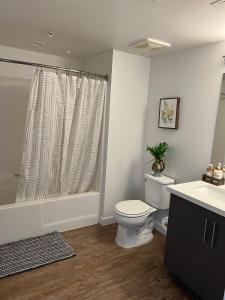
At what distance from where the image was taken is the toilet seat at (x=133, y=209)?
8.18 ft

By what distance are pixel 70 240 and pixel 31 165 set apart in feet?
3.23

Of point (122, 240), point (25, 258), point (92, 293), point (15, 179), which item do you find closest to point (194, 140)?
point (122, 240)

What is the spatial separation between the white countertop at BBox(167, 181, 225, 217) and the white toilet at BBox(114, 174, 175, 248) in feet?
1.76

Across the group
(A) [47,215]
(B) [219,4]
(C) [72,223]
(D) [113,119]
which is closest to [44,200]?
(A) [47,215]

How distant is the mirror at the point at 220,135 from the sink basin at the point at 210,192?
331 mm

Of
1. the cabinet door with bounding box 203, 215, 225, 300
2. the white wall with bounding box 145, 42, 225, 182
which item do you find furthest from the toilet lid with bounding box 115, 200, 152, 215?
the cabinet door with bounding box 203, 215, 225, 300

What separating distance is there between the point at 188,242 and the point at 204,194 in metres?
0.44

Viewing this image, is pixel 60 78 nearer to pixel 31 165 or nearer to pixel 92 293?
pixel 31 165

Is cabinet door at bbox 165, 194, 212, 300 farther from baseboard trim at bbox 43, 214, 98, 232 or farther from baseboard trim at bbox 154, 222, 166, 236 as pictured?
baseboard trim at bbox 43, 214, 98, 232

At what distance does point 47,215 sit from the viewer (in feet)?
9.00

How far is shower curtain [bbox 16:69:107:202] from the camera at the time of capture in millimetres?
2500

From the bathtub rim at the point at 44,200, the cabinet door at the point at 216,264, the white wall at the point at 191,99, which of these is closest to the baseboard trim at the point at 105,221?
the bathtub rim at the point at 44,200

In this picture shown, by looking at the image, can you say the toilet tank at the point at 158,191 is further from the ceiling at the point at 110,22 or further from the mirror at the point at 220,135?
the ceiling at the point at 110,22

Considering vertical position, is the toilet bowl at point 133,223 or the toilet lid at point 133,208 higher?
the toilet lid at point 133,208
